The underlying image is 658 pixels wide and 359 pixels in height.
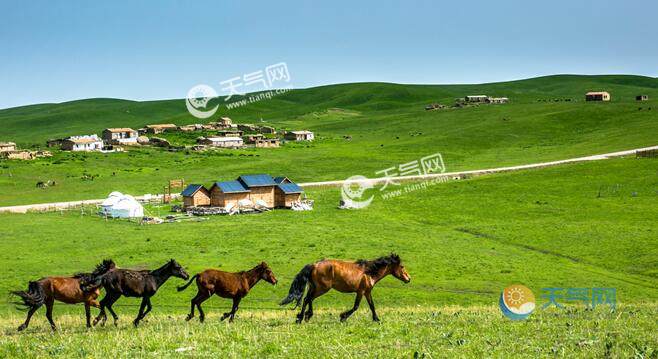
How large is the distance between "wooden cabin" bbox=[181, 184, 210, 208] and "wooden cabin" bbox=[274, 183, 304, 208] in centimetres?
671

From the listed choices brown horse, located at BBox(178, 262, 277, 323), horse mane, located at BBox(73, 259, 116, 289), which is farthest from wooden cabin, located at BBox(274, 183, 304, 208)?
horse mane, located at BBox(73, 259, 116, 289)

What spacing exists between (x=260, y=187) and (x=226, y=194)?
3.63 m

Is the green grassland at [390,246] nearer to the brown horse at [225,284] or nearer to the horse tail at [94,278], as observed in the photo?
the brown horse at [225,284]

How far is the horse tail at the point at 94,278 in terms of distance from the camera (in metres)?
19.8

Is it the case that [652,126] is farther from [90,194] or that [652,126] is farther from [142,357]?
[142,357]

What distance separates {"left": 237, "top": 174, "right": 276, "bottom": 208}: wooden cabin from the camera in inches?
2675

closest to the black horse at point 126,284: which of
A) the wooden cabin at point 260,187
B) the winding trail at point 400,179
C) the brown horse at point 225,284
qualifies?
the brown horse at point 225,284

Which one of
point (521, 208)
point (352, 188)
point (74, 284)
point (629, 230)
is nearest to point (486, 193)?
point (521, 208)

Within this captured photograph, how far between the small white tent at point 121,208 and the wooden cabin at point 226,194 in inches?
273

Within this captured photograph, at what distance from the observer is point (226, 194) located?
66.5 m

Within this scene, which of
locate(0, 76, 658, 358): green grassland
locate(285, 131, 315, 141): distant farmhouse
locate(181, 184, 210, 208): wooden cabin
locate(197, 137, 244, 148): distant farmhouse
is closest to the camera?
locate(0, 76, 658, 358): green grassland

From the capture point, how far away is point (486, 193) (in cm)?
7181

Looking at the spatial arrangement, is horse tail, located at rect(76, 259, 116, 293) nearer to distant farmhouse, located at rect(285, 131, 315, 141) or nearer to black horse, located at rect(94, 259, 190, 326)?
black horse, located at rect(94, 259, 190, 326)

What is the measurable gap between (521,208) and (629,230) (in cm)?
1241
